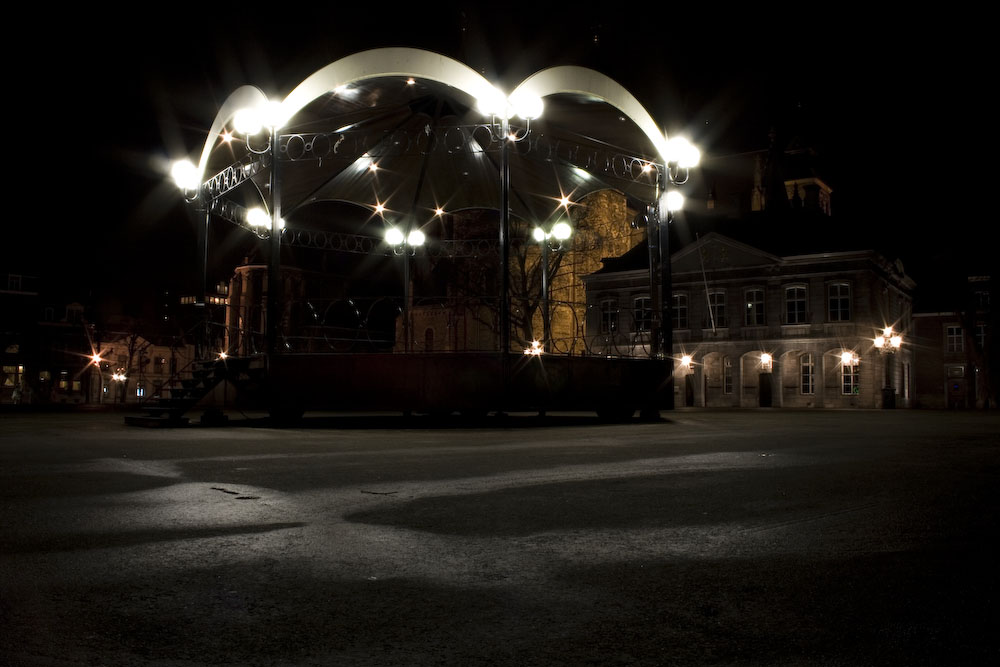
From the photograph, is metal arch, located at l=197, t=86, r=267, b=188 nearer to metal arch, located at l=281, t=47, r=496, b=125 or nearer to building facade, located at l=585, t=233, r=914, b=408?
metal arch, located at l=281, t=47, r=496, b=125

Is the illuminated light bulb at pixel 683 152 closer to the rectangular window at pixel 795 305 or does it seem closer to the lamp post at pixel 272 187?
the lamp post at pixel 272 187

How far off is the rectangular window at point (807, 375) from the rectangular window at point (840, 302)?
279 cm

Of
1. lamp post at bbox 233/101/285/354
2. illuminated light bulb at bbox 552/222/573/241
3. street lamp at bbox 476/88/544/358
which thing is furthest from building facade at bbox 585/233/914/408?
lamp post at bbox 233/101/285/354

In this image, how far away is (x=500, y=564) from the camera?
441cm

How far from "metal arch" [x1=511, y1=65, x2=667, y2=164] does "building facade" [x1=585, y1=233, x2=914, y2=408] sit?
94.5 feet

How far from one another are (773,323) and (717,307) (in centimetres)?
371

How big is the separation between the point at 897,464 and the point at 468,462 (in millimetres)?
4568

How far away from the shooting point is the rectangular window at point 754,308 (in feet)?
175

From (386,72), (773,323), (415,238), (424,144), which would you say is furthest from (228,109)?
(773,323)

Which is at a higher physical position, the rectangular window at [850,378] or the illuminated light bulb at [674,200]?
the illuminated light bulb at [674,200]

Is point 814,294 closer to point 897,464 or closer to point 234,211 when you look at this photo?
point 234,211

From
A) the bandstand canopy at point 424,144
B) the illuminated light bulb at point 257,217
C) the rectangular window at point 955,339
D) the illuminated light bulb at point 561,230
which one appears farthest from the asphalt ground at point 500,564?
the rectangular window at point 955,339

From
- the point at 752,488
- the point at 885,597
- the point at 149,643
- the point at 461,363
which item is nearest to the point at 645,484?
the point at 752,488

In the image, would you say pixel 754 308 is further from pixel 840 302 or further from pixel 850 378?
pixel 850 378
